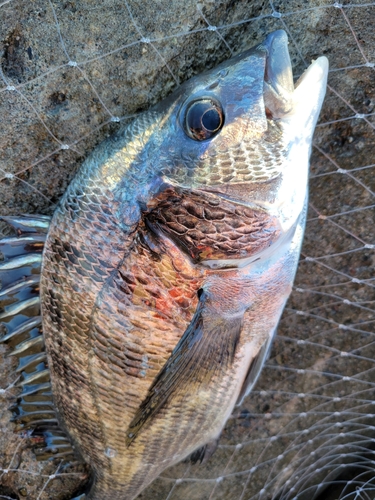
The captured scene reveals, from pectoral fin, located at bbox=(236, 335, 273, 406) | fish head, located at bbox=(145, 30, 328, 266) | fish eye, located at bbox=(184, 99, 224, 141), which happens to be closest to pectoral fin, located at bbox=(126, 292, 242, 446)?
pectoral fin, located at bbox=(236, 335, 273, 406)

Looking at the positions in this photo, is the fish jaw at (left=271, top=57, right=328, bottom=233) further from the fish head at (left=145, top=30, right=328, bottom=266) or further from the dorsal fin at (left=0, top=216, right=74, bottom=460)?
the dorsal fin at (left=0, top=216, right=74, bottom=460)

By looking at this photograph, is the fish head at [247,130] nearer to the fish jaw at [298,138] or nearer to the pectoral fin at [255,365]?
the fish jaw at [298,138]

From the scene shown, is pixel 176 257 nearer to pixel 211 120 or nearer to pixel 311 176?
pixel 211 120

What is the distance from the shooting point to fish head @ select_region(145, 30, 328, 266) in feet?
3.65

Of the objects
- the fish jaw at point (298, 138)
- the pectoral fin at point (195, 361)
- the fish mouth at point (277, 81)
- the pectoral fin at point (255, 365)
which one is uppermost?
the fish mouth at point (277, 81)

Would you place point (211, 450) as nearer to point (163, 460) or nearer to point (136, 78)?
point (163, 460)

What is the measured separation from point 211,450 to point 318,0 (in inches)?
60.9

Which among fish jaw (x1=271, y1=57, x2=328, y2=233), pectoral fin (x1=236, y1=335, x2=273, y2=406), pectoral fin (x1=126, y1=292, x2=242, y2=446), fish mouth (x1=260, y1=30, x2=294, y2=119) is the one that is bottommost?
pectoral fin (x1=236, y1=335, x2=273, y2=406)

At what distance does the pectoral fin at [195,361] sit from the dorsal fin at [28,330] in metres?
0.33

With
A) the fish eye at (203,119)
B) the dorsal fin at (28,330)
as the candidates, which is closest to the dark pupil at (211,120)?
the fish eye at (203,119)

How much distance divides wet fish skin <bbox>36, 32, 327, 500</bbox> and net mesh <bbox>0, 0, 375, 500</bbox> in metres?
0.24

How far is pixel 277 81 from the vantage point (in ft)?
3.65

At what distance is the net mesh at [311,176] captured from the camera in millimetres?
1406

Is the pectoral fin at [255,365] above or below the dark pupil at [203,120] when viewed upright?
below
